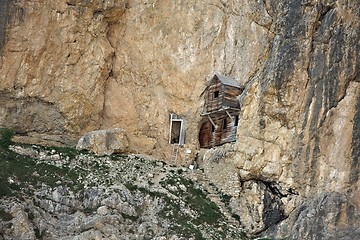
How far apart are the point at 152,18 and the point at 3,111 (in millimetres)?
12454

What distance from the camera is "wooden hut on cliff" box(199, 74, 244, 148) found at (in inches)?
1668

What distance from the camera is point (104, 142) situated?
4075 cm

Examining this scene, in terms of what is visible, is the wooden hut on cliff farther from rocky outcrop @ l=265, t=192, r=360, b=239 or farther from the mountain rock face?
rocky outcrop @ l=265, t=192, r=360, b=239

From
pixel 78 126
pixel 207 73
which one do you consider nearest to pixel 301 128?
pixel 207 73

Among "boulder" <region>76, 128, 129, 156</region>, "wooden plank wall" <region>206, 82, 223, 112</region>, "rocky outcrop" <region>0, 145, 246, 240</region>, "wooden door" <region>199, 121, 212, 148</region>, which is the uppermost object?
"wooden plank wall" <region>206, 82, 223, 112</region>

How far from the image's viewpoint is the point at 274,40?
39.8m

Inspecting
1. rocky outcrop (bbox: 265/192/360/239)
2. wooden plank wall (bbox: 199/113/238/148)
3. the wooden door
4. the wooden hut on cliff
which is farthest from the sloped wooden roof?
rocky outcrop (bbox: 265/192/360/239)

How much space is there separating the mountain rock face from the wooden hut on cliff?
0.79 metres

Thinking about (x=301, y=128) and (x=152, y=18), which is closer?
(x=301, y=128)

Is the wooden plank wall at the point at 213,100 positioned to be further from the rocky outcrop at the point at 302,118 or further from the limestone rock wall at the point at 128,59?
the rocky outcrop at the point at 302,118

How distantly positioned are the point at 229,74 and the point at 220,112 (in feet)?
9.38

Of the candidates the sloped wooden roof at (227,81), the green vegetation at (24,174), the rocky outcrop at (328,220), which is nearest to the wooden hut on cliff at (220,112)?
the sloped wooden roof at (227,81)

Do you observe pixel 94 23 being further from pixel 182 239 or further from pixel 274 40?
pixel 182 239

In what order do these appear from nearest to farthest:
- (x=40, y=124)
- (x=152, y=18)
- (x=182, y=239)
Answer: (x=182, y=239) → (x=40, y=124) → (x=152, y=18)
